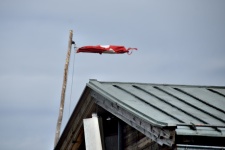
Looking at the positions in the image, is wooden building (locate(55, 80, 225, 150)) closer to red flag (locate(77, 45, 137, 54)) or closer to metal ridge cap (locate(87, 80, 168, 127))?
metal ridge cap (locate(87, 80, 168, 127))

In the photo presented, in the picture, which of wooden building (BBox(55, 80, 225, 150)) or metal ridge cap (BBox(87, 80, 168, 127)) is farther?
metal ridge cap (BBox(87, 80, 168, 127))

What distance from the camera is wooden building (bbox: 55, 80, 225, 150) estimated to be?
1376cm

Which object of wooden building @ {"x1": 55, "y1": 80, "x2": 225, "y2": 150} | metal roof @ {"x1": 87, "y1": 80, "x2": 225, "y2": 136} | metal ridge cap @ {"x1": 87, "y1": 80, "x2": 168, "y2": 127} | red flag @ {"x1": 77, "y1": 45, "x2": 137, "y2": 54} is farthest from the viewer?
red flag @ {"x1": 77, "y1": 45, "x2": 137, "y2": 54}

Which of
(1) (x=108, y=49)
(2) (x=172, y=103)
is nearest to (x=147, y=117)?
(2) (x=172, y=103)

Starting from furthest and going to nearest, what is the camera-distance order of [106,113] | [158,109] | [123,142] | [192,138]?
[106,113]
[123,142]
[158,109]
[192,138]

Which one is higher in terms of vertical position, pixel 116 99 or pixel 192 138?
pixel 116 99

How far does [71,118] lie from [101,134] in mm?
1471

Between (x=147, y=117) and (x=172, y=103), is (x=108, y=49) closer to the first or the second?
(x=172, y=103)

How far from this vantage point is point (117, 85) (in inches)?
680

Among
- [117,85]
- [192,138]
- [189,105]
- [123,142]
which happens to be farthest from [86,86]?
[192,138]

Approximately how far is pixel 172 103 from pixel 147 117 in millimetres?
1468

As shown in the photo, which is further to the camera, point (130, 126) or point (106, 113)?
point (106, 113)

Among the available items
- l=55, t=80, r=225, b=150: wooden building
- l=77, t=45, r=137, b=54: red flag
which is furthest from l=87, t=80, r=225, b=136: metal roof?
l=77, t=45, r=137, b=54: red flag

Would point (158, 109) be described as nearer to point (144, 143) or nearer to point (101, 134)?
point (144, 143)
